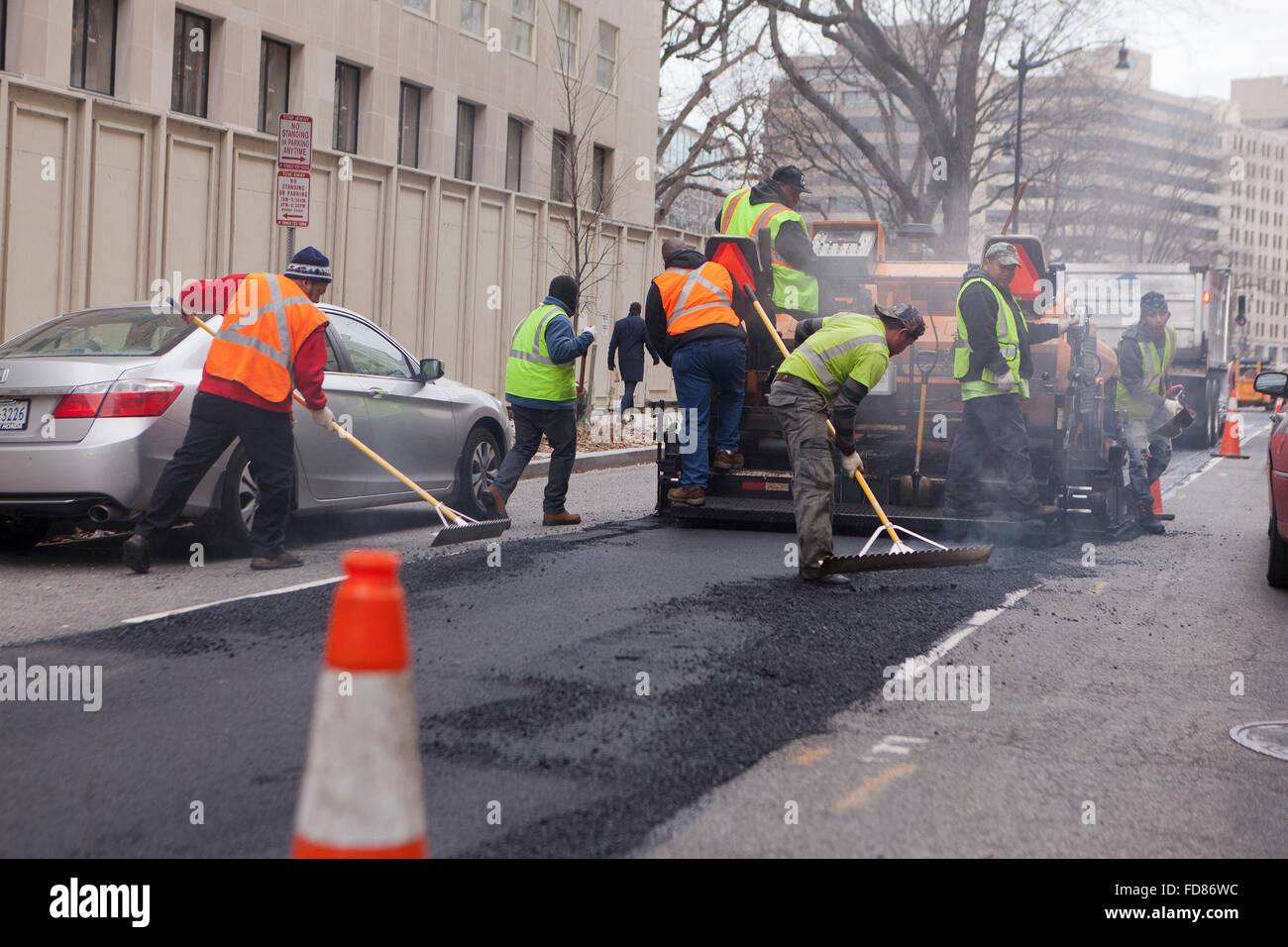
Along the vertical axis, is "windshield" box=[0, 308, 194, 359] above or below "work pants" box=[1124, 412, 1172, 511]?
above

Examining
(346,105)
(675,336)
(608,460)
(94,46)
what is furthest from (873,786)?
(346,105)

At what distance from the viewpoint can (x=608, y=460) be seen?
18.0 m

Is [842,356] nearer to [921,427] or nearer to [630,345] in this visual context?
[921,427]

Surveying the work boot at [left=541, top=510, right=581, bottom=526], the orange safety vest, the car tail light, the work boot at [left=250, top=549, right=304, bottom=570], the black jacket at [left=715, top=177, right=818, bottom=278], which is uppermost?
the black jacket at [left=715, top=177, right=818, bottom=278]

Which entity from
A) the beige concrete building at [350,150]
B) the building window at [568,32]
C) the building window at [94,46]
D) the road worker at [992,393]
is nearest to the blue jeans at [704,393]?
the road worker at [992,393]

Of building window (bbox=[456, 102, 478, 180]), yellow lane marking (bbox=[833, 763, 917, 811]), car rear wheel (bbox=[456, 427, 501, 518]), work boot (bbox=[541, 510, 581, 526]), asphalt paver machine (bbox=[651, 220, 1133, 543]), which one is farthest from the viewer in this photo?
building window (bbox=[456, 102, 478, 180])

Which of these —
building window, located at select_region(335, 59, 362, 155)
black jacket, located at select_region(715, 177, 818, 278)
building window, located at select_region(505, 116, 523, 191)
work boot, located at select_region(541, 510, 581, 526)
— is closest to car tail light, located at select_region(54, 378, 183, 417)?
work boot, located at select_region(541, 510, 581, 526)

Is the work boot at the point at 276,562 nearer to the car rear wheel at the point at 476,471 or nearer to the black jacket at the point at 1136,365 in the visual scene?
the car rear wheel at the point at 476,471

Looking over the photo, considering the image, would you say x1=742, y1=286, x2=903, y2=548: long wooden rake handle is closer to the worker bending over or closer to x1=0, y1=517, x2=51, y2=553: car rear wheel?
the worker bending over

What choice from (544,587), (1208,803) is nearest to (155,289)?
(544,587)

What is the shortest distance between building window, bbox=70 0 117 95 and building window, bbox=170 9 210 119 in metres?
0.94

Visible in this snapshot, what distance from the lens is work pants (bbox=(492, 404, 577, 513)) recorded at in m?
10.5
